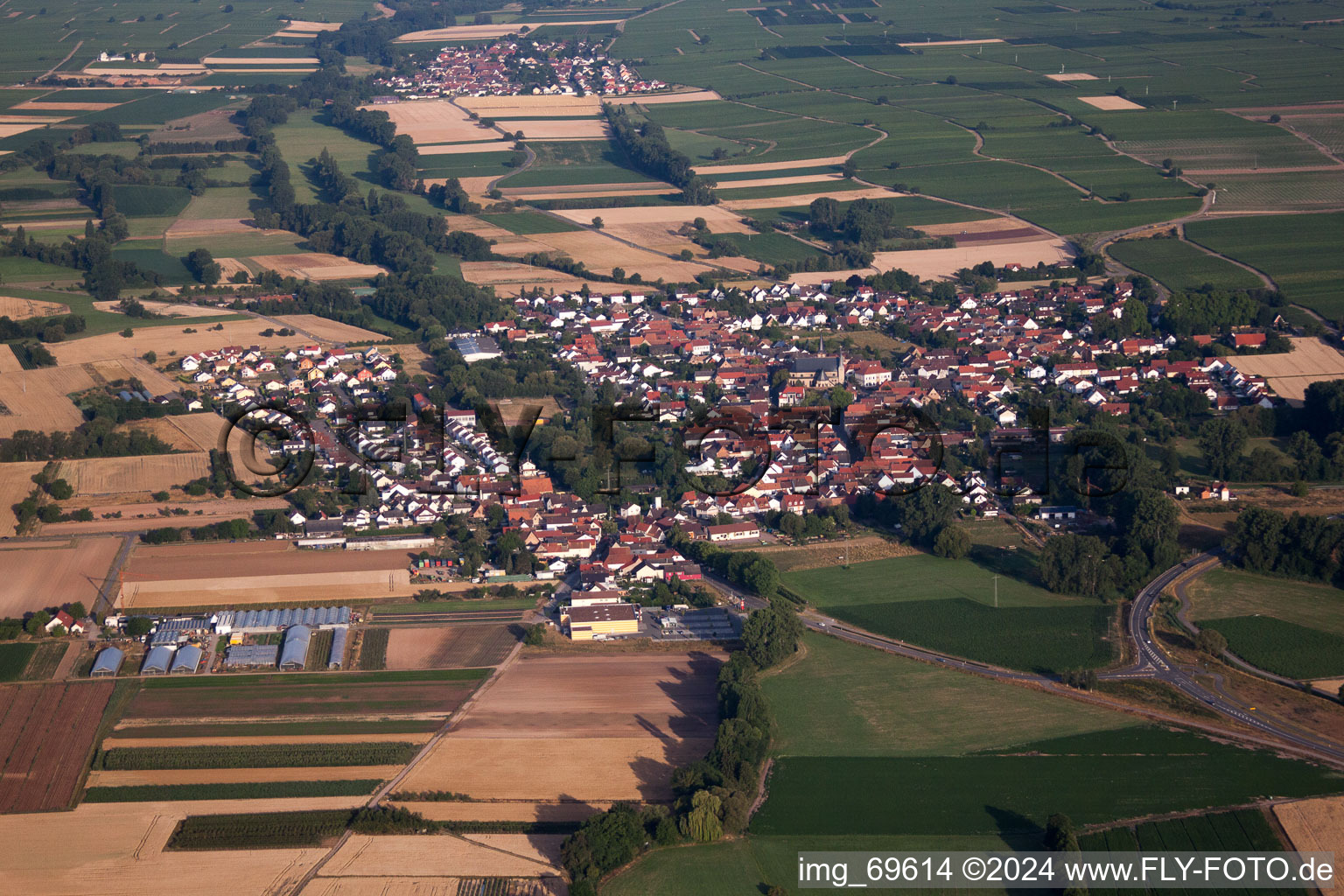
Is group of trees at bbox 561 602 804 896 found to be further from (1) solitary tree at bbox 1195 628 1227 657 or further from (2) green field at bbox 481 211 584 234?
(2) green field at bbox 481 211 584 234

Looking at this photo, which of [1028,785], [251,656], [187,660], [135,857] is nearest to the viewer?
[135,857]

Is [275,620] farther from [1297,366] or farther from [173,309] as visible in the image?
[1297,366]

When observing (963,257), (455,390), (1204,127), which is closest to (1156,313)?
(963,257)

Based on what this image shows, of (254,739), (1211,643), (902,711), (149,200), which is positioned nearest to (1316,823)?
Answer: (1211,643)

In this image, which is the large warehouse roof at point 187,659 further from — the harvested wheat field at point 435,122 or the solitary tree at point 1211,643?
the harvested wheat field at point 435,122

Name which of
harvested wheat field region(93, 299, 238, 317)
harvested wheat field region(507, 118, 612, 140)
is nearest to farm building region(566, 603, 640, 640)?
harvested wheat field region(93, 299, 238, 317)

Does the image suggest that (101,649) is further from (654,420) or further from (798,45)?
(798,45)

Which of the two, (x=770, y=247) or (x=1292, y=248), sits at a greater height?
(x=1292, y=248)
